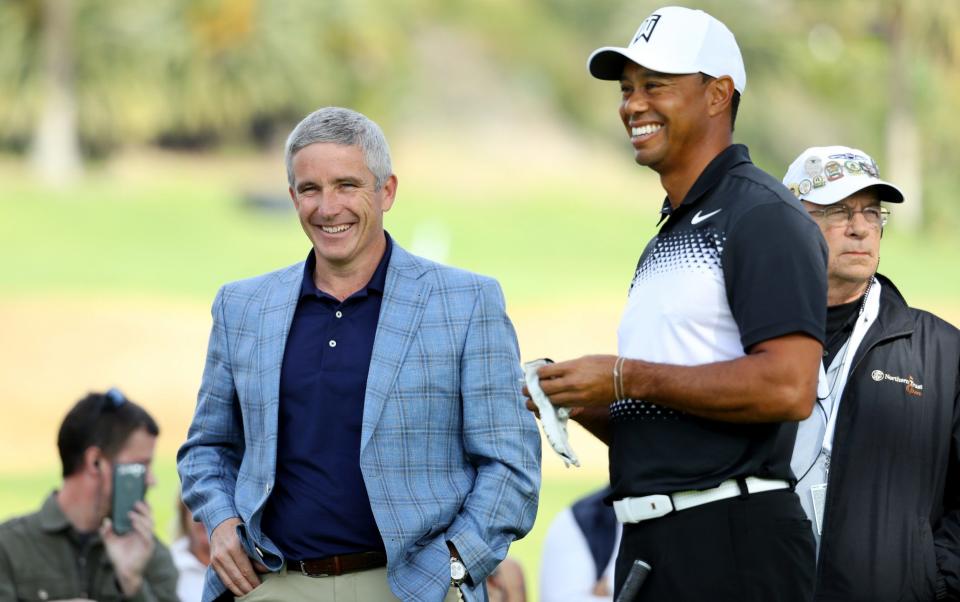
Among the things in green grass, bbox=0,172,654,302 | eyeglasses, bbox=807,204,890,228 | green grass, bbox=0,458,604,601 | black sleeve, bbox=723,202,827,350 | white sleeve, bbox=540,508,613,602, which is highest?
green grass, bbox=0,172,654,302

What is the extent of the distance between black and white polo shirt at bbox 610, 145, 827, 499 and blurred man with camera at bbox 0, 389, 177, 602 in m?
2.64

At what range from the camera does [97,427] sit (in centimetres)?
555

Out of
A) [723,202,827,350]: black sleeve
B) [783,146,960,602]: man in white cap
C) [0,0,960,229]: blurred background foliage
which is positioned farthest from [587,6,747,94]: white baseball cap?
[0,0,960,229]: blurred background foliage

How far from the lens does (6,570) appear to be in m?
5.38

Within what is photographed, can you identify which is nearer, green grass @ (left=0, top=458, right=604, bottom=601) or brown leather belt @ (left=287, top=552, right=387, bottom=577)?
brown leather belt @ (left=287, top=552, right=387, bottom=577)

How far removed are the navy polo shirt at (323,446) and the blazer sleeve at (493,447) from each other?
0.25 metres

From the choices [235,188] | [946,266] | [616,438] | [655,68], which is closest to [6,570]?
[616,438]

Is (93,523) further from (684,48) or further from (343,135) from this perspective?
(684,48)

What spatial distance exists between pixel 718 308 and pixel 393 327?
976 mm

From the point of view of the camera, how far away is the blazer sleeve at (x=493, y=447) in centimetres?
380

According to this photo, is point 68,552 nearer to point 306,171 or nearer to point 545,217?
point 306,171

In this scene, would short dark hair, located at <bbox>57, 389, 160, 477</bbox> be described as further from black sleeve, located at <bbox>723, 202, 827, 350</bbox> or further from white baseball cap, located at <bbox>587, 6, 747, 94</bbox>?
black sleeve, located at <bbox>723, 202, 827, 350</bbox>

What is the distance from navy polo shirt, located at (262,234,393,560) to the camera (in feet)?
12.5

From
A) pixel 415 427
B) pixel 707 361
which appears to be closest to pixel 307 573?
pixel 415 427
